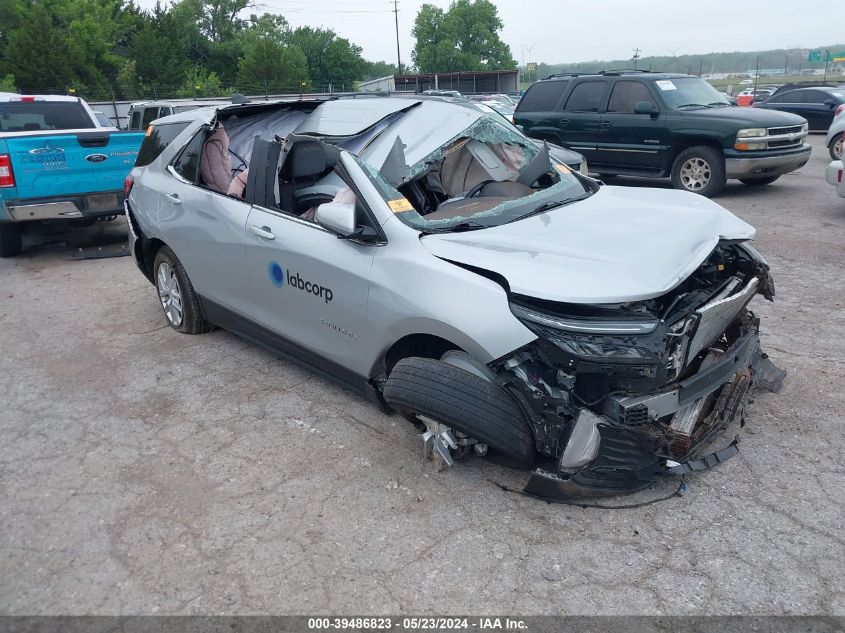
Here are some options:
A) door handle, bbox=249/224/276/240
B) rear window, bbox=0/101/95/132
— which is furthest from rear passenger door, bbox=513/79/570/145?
door handle, bbox=249/224/276/240

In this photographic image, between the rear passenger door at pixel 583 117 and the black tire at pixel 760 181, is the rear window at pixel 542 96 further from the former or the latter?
the black tire at pixel 760 181

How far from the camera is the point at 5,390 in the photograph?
474 cm

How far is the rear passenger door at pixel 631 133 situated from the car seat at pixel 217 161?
24.6 feet

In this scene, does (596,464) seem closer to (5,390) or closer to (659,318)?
(659,318)

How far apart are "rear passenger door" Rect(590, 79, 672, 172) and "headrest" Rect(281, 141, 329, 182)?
313 inches

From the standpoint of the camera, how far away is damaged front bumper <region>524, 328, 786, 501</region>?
290 cm

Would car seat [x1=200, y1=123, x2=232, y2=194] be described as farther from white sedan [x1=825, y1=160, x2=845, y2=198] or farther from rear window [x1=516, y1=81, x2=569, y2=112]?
rear window [x1=516, y1=81, x2=569, y2=112]

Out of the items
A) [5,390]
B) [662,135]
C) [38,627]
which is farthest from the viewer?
[662,135]

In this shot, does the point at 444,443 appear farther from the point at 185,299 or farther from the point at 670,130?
the point at 670,130

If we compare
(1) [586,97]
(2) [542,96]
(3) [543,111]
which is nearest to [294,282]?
(1) [586,97]

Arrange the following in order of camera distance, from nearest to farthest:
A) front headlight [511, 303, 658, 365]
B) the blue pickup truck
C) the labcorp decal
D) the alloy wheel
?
front headlight [511, 303, 658, 365] < the labcorp decal < the blue pickup truck < the alloy wheel

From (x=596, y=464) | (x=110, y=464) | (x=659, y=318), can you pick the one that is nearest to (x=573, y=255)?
(x=659, y=318)

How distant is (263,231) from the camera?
4238mm

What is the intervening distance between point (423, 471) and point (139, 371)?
99.3 inches
